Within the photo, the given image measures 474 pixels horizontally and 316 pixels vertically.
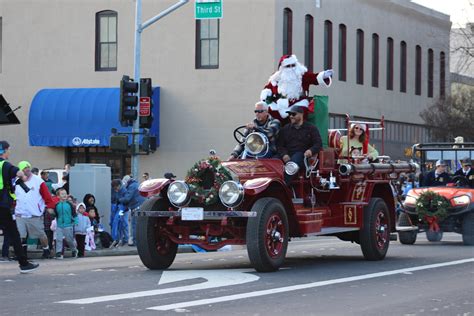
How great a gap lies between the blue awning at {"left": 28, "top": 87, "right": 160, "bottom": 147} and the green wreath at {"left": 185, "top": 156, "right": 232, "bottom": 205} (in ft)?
76.2

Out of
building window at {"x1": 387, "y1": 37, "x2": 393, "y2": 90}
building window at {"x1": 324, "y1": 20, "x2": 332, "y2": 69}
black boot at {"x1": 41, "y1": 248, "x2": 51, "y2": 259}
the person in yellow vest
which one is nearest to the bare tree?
building window at {"x1": 387, "y1": 37, "x2": 393, "y2": 90}

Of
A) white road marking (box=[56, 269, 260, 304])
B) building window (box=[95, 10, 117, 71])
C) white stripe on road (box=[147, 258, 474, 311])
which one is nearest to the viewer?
white stripe on road (box=[147, 258, 474, 311])

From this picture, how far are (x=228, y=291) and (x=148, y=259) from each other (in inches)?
112

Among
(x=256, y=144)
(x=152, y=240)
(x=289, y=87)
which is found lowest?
(x=152, y=240)

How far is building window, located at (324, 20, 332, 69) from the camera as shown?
42.0 meters

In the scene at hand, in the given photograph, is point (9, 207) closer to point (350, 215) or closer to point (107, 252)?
point (350, 215)

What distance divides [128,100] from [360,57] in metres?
21.8

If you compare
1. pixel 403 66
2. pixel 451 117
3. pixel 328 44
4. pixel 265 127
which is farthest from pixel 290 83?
pixel 403 66

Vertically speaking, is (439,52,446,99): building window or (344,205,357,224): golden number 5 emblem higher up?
(439,52,446,99): building window

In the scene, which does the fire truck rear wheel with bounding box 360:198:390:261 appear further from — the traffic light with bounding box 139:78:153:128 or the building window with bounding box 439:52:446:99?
the building window with bounding box 439:52:446:99

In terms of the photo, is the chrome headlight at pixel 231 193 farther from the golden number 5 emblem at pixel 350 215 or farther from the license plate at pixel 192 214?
the golden number 5 emblem at pixel 350 215

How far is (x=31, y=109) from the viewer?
39.4m

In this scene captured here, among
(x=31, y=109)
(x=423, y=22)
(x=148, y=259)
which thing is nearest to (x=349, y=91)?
(x=423, y=22)

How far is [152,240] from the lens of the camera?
575 inches
